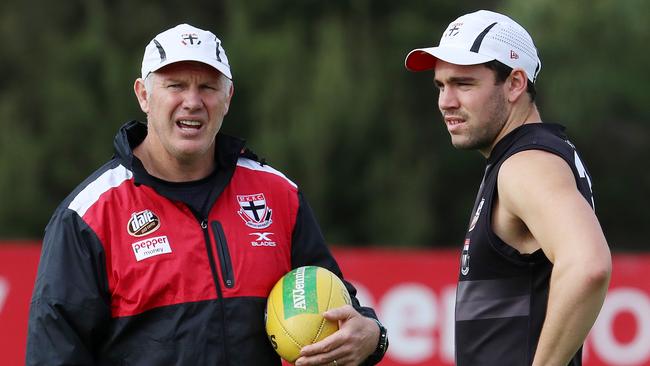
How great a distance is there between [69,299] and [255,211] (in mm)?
828

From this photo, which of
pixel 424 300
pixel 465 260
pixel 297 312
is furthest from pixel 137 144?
pixel 424 300

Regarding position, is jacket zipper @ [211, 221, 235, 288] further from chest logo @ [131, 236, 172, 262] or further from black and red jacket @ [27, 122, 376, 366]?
chest logo @ [131, 236, 172, 262]

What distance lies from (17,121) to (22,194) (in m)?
2.02

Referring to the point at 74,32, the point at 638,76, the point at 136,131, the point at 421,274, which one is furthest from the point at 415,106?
the point at 136,131

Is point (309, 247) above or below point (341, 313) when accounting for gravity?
above

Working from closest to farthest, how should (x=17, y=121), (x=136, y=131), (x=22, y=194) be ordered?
(x=136, y=131)
(x=22, y=194)
(x=17, y=121)

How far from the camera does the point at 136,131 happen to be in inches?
190

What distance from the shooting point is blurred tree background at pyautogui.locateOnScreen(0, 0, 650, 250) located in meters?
19.8

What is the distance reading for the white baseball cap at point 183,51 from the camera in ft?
15.0

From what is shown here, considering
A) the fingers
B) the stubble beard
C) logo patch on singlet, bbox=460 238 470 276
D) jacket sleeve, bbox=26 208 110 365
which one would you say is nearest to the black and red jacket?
jacket sleeve, bbox=26 208 110 365

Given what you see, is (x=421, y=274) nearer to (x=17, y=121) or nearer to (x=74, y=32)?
(x=17, y=121)

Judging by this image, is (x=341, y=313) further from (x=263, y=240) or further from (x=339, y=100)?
(x=339, y=100)

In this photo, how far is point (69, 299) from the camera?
434 centimetres

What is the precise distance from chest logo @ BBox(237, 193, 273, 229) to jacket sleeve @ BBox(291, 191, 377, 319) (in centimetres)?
17
